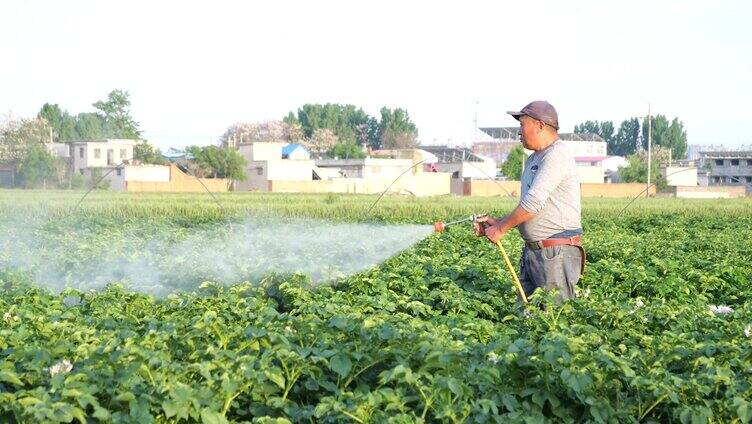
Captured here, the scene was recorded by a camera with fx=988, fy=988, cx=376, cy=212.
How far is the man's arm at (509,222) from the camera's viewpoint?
6.19 m

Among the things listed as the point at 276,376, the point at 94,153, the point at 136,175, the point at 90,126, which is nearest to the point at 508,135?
the point at 90,126

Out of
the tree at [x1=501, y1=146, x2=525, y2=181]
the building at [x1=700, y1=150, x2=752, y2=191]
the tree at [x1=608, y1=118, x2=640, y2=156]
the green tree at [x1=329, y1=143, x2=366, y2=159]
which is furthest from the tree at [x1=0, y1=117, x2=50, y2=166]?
the tree at [x1=608, y1=118, x2=640, y2=156]

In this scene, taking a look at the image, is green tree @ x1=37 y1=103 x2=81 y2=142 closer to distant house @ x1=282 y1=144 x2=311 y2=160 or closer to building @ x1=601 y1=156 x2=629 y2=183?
distant house @ x1=282 y1=144 x2=311 y2=160

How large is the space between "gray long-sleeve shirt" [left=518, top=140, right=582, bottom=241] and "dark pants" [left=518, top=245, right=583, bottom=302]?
111mm

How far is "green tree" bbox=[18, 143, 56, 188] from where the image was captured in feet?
119

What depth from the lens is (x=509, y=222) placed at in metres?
6.22

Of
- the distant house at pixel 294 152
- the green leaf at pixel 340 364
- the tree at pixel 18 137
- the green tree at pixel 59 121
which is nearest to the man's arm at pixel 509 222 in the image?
the green leaf at pixel 340 364

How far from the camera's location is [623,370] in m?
3.84

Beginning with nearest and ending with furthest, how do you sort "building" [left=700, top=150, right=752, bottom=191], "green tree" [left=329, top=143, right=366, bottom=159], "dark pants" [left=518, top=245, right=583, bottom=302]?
1. "dark pants" [left=518, top=245, right=583, bottom=302]
2. "green tree" [left=329, top=143, right=366, bottom=159]
3. "building" [left=700, top=150, right=752, bottom=191]

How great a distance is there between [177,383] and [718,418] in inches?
80.8

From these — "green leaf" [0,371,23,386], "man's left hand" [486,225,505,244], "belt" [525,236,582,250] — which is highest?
"man's left hand" [486,225,505,244]

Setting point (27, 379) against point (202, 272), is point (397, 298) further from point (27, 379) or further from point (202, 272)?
point (27, 379)

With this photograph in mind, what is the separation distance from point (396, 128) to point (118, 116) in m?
43.1

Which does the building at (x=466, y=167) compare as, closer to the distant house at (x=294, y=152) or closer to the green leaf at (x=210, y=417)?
the distant house at (x=294, y=152)
